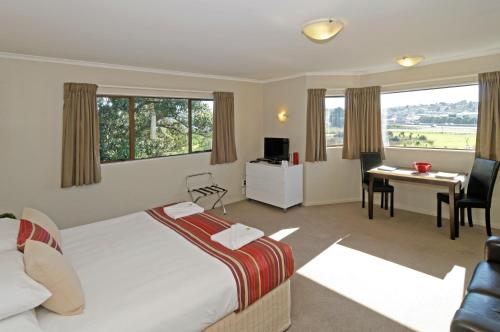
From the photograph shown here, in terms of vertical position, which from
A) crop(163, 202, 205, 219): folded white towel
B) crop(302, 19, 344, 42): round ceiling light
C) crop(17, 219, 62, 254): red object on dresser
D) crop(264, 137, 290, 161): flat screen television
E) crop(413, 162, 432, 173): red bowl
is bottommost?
crop(163, 202, 205, 219): folded white towel

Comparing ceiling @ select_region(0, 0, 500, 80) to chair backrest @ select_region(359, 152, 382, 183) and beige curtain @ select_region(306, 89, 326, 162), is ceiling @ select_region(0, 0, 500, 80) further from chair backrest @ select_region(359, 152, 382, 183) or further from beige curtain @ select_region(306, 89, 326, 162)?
chair backrest @ select_region(359, 152, 382, 183)

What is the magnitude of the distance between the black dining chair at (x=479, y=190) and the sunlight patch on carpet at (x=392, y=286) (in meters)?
1.09

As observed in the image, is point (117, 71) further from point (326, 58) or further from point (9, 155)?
Result: point (326, 58)

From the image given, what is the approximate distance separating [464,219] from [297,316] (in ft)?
11.2

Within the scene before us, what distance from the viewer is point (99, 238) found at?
2416mm

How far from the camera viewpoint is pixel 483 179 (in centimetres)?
370

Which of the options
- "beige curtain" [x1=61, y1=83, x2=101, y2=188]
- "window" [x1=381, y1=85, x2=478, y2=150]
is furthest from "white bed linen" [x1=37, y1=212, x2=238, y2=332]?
"window" [x1=381, y1=85, x2=478, y2=150]

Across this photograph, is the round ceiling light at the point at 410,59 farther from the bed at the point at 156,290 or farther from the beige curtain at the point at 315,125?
the bed at the point at 156,290

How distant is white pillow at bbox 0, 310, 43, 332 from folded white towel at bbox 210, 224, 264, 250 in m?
1.20

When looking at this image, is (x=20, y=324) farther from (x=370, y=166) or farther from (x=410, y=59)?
(x=370, y=166)

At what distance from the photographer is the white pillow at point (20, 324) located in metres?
1.26

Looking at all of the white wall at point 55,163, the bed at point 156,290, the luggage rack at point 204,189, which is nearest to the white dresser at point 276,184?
the luggage rack at point 204,189

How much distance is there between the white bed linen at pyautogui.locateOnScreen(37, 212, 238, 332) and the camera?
56.9 inches

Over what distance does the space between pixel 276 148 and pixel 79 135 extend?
324 centimetres
